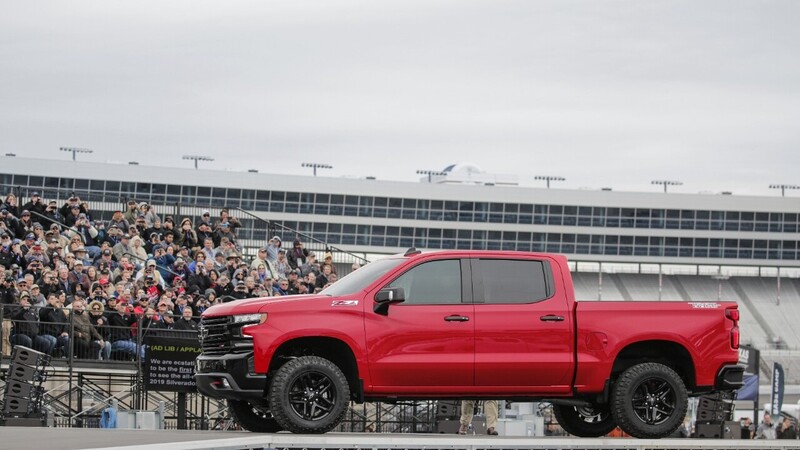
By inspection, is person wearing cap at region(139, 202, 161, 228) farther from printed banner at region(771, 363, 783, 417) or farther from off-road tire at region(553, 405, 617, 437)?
printed banner at region(771, 363, 783, 417)

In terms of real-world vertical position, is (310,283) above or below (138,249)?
below

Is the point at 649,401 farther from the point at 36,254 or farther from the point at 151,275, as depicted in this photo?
the point at 36,254

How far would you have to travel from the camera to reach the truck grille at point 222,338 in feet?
44.8

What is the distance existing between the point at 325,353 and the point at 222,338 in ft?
3.31

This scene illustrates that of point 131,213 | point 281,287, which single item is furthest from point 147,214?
point 281,287

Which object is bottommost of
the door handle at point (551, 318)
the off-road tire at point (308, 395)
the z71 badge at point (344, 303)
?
the off-road tire at point (308, 395)

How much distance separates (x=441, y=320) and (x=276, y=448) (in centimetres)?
273

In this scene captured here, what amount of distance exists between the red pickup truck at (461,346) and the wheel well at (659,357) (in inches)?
0.6

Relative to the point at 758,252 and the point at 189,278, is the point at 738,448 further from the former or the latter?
the point at 758,252

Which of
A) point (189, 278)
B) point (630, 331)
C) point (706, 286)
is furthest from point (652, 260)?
point (630, 331)

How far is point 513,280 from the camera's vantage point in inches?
564

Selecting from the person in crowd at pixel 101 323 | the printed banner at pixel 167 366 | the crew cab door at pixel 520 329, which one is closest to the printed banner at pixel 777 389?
the printed banner at pixel 167 366

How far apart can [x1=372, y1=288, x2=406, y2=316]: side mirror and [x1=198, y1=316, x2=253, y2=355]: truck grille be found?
1.26m

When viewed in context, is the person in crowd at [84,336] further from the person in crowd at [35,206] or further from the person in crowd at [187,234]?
the person in crowd at [187,234]
